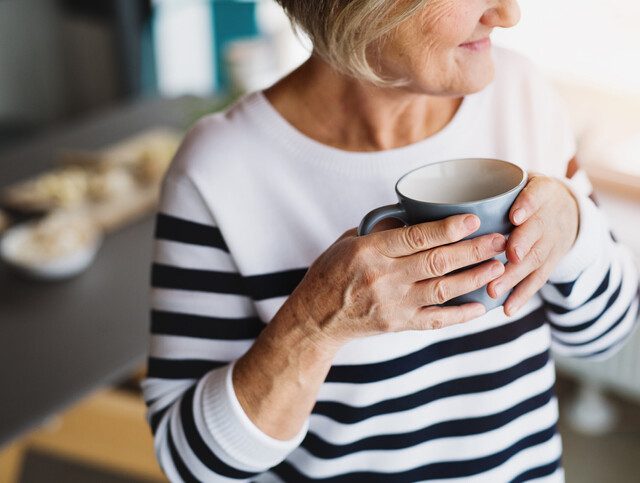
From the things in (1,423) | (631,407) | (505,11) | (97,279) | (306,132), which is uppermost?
(505,11)

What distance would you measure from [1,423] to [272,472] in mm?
584

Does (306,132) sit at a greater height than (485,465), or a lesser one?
greater

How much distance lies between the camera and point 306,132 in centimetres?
86

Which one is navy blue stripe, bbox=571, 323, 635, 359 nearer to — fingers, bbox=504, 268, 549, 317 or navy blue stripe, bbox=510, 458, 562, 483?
navy blue stripe, bbox=510, 458, 562, 483

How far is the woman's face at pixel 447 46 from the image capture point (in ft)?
2.35

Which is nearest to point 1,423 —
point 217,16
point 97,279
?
point 97,279

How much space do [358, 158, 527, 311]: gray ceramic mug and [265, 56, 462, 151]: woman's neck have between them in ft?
0.49

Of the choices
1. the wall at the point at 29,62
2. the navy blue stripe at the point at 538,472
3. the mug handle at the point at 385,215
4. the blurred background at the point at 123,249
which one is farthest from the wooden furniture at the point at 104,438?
the wall at the point at 29,62

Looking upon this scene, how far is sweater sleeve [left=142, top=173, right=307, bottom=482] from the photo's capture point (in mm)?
794

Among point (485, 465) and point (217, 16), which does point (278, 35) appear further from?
point (485, 465)

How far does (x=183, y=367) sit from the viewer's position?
2.78 ft

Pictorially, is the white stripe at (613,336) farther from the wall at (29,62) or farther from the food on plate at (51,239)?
the wall at (29,62)

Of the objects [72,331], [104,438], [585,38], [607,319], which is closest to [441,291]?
[607,319]

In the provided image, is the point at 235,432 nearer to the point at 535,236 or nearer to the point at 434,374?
the point at 434,374
